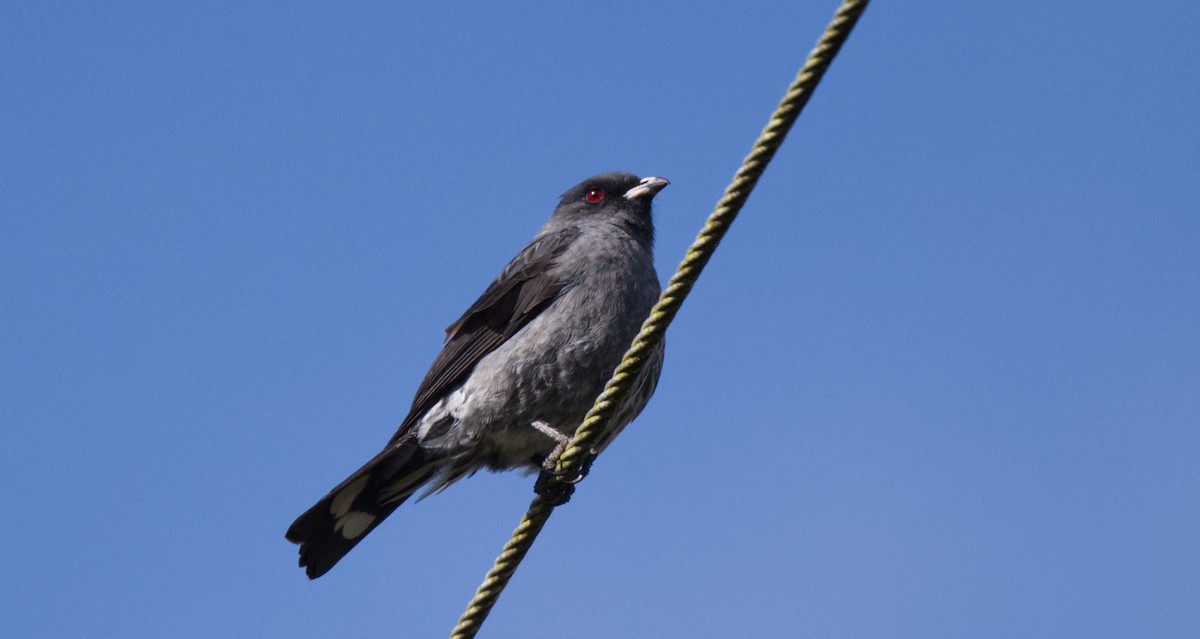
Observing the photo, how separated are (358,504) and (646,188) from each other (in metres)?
3.18

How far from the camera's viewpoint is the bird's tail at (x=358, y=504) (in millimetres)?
7027

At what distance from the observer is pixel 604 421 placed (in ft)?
16.0

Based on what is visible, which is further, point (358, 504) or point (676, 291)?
point (358, 504)

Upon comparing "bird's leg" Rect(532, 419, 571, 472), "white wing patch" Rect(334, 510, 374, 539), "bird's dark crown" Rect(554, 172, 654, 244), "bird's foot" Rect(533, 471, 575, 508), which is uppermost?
"bird's dark crown" Rect(554, 172, 654, 244)

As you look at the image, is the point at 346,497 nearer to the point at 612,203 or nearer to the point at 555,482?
the point at 555,482

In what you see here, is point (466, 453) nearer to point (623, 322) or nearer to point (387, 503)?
point (387, 503)

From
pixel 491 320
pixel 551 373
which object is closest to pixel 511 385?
pixel 551 373

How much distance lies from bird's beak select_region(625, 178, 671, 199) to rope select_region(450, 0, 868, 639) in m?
3.48

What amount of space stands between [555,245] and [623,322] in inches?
38.7

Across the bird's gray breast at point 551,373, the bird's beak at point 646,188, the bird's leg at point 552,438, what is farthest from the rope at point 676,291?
the bird's beak at point 646,188

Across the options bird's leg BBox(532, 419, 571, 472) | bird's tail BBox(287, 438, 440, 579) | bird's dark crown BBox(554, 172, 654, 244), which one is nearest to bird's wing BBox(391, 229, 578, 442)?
bird's tail BBox(287, 438, 440, 579)

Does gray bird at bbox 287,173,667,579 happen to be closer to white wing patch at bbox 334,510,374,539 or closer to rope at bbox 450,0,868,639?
white wing patch at bbox 334,510,374,539

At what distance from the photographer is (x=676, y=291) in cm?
416

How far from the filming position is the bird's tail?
7.03 m
